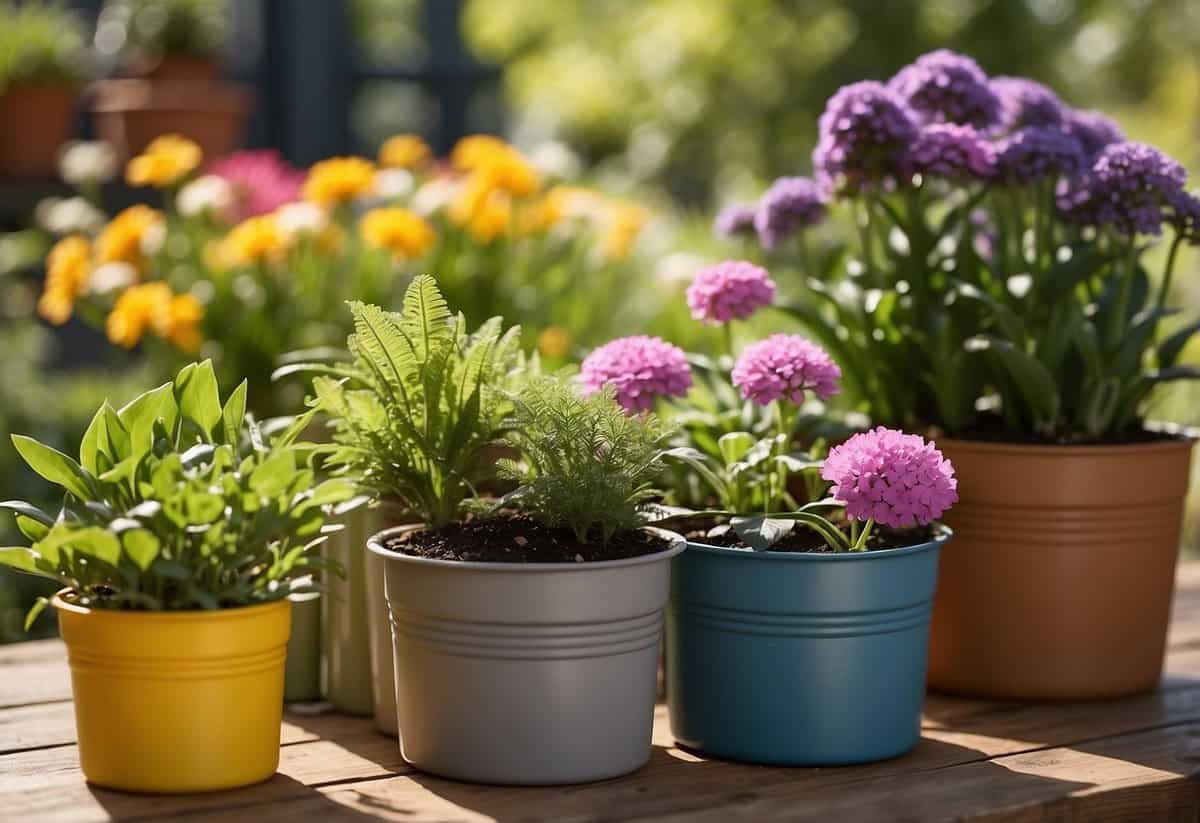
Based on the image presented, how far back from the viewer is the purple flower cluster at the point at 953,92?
2.20m

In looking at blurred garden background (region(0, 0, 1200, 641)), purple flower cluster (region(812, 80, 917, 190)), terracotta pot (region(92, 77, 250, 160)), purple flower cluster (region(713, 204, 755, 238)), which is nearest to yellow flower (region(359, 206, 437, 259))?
blurred garden background (region(0, 0, 1200, 641))

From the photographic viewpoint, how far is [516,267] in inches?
141

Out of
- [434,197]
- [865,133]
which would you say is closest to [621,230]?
[434,197]

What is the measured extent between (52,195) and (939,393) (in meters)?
4.30

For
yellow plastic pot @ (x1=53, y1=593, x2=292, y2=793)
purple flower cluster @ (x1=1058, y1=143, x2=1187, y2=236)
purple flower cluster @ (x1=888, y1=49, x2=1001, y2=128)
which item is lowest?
yellow plastic pot @ (x1=53, y1=593, x2=292, y2=793)

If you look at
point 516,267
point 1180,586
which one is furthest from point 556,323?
point 1180,586

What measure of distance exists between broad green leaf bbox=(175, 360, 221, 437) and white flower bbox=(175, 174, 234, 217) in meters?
1.55

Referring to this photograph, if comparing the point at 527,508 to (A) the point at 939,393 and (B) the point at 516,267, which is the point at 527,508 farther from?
(B) the point at 516,267

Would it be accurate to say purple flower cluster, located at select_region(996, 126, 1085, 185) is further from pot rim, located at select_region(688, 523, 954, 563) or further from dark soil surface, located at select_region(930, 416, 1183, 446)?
pot rim, located at select_region(688, 523, 954, 563)

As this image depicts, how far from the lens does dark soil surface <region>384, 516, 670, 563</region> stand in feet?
5.68

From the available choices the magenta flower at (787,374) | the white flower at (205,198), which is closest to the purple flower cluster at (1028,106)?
the magenta flower at (787,374)

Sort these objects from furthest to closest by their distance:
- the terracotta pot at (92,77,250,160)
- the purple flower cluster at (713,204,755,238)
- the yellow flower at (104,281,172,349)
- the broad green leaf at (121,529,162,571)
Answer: the terracotta pot at (92,77,250,160) → the yellow flower at (104,281,172,349) → the purple flower cluster at (713,204,755,238) → the broad green leaf at (121,529,162,571)

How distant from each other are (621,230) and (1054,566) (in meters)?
1.68

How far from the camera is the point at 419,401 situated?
1830mm
